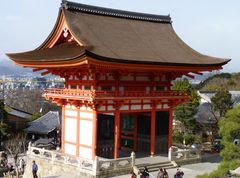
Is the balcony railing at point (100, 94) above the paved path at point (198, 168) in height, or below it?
above

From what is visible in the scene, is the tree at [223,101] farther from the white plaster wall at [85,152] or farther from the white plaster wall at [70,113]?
the white plaster wall at [85,152]

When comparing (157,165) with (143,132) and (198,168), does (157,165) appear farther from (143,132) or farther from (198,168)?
(143,132)

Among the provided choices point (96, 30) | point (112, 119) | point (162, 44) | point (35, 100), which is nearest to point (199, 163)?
point (112, 119)

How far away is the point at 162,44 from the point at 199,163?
27.8ft

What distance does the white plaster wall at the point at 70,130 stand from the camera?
24.8 meters

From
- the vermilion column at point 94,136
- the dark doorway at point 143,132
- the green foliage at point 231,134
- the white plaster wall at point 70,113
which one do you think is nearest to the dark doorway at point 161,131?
the dark doorway at point 143,132

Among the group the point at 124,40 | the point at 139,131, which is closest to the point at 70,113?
the point at 139,131

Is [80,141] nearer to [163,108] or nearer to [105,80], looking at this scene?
[105,80]

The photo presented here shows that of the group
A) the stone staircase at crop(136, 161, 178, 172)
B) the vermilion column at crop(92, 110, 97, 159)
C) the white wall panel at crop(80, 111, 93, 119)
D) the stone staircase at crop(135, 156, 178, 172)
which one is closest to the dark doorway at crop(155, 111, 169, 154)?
the stone staircase at crop(135, 156, 178, 172)

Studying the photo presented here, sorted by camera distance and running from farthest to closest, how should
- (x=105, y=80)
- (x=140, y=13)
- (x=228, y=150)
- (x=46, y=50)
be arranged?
(x=140, y=13), (x=46, y=50), (x=105, y=80), (x=228, y=150)

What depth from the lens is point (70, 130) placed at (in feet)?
82.6

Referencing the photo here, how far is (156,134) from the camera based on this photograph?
2655 cm

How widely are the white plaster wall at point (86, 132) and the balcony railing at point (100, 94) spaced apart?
184cm

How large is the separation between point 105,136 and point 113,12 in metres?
8.98
